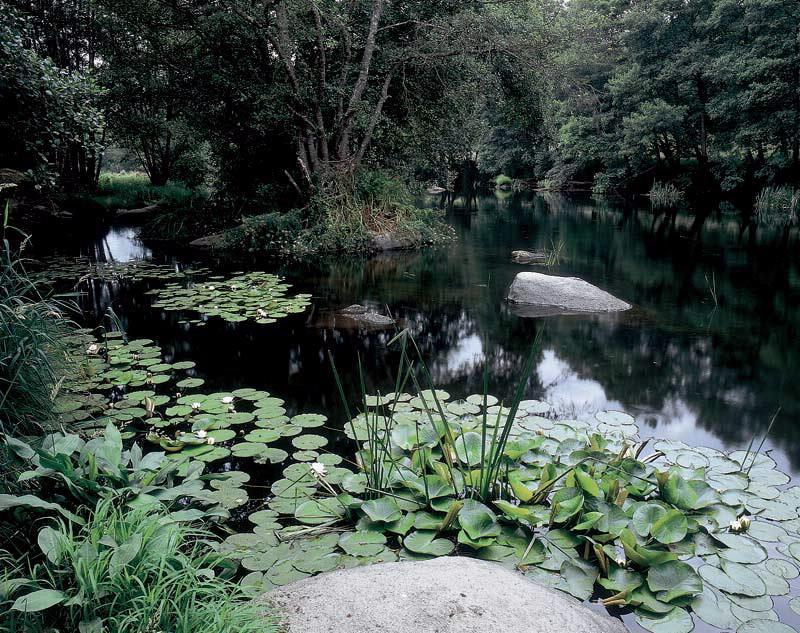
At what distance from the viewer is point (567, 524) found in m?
2.60

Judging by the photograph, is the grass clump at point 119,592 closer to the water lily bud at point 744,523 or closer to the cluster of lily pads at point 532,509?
the cluster of lily pads at point 532,509

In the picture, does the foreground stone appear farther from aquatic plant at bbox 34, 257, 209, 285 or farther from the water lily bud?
aquatic plant at bbox 34, 257, 209, 285

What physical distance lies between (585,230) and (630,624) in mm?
14030

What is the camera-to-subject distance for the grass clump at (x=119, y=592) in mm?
1671

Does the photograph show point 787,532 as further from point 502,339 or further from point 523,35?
point 523,35

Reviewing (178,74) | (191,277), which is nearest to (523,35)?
(178,74)

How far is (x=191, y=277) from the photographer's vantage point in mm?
9039

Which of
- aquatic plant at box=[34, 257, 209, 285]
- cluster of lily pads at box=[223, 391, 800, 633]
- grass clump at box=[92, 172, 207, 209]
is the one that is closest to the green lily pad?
cluster of lily pads at box=[223, 391, 800, 633]

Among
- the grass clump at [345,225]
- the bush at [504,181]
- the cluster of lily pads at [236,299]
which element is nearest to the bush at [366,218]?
the grass clump at [345,225]

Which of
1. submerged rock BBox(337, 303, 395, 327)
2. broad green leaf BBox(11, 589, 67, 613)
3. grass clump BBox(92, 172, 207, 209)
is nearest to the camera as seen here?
broad green leaf BBox(11, 589, 67, 613)

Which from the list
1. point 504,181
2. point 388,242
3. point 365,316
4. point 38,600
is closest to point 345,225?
point 388,242

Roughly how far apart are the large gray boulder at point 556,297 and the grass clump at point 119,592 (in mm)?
5575

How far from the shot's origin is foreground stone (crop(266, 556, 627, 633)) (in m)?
1.81

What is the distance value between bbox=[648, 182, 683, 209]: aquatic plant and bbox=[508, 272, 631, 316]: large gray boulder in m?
18.1
